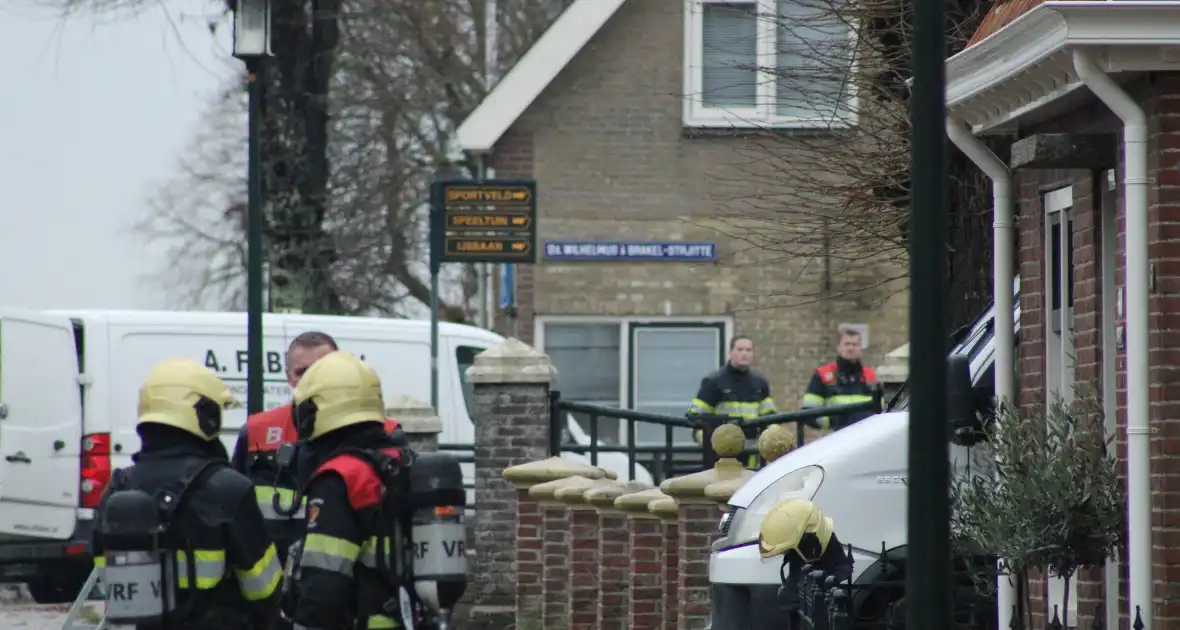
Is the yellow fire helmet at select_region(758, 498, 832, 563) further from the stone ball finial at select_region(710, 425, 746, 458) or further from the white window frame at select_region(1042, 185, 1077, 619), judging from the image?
the stone ball finial at select_region(710, 425, 746, 458)

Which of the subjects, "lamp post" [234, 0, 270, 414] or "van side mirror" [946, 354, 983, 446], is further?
"lamp post" [234, 0, 270, 414]

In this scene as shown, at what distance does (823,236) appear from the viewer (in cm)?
1532

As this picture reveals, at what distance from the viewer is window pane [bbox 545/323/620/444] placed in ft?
81.3

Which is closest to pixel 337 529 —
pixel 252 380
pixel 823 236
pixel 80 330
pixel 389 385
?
pixel 252 380

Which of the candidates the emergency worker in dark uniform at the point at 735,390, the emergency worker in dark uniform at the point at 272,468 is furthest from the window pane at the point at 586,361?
the emergency worker in dark uniform at the point at 272,468

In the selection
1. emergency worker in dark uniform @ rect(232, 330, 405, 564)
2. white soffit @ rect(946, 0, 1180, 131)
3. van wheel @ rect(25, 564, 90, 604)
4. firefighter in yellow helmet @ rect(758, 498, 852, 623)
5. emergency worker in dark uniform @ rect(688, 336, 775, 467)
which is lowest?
van wheel @ rect(25, 564, 90, 604)

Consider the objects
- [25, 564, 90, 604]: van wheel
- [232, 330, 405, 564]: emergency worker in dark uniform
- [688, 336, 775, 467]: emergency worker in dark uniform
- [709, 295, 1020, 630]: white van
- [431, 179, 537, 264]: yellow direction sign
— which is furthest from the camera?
[431, 179, 537, 264]: yellow direction sign

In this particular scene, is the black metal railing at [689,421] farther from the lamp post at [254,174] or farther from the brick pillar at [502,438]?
the lamp post at [254,174]

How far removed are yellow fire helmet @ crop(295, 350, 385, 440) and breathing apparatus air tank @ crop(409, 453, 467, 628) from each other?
0.98ft

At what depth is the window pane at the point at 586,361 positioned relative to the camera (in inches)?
975

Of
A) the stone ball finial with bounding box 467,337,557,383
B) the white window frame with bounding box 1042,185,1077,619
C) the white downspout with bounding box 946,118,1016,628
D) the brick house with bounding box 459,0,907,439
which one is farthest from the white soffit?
the brick house with bounding box 459,0,907,439

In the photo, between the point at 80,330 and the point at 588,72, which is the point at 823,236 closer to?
the point at 80,330

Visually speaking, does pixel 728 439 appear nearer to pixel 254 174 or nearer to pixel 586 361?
pixel 254 174

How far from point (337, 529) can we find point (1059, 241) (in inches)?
155
